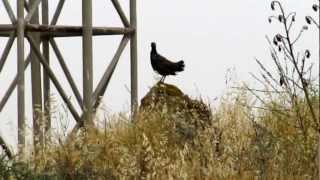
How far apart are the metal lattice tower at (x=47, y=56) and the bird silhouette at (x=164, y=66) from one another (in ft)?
2.92

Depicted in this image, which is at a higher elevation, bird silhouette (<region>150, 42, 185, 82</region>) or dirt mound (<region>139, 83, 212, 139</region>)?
bird silhouette (<region>150, 42, 185, 82</region>)

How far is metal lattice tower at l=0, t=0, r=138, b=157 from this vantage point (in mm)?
6703

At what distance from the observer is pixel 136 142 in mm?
6457

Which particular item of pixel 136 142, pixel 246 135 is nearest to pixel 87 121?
pixel 136 142

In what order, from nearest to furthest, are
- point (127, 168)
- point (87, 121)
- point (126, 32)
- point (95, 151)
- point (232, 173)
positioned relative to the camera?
point (232, 173) → point (127, 168) → point (95, 151) → point (87, 121) → point (126, 32)

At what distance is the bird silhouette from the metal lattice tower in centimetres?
89

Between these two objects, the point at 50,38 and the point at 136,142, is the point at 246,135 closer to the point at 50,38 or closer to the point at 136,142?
the point at 136,142

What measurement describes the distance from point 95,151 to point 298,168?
1.44 metres

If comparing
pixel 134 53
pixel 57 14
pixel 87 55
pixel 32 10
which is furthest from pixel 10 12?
pixel 134 53

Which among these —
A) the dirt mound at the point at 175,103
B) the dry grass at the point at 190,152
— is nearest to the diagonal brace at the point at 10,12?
the dry grass at the point at 190,152

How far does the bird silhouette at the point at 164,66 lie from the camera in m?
8.73

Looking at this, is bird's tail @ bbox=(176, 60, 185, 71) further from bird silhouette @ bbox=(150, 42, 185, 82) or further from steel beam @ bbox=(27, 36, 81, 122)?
steel beam @ bbox=(27, 36, 81, 122)

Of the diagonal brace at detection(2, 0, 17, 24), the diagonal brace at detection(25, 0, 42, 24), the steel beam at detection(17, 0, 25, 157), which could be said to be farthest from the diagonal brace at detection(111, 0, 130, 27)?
the steel beam at detection(17, 0, 25, 157)

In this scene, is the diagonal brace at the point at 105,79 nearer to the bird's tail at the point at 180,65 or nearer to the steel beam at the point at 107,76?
the steel beam at the point at 107,76
